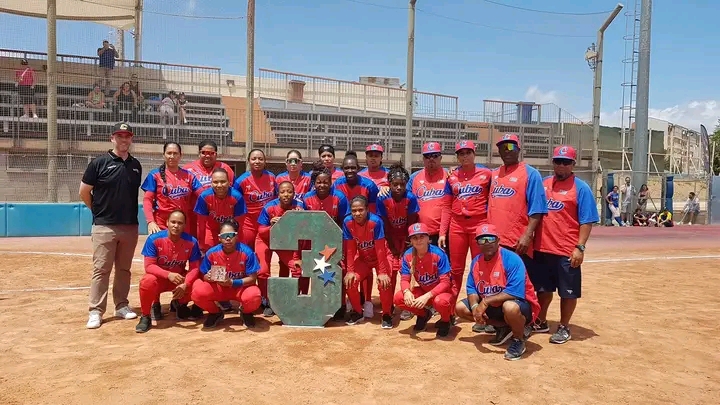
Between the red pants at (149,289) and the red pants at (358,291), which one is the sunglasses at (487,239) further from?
the red pants at (149,289)

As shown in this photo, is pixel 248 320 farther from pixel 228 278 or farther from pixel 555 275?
pixel 555 275

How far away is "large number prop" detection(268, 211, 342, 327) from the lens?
5.95m

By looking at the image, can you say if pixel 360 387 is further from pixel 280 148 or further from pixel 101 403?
pixel 280 148

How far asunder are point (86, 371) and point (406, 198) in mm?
3661

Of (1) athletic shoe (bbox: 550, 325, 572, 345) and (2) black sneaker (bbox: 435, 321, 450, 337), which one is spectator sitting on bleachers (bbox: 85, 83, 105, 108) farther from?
(1) athletic shoe (bbox: 550, 325, 572, 345)

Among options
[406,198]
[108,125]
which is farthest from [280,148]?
[406,198]

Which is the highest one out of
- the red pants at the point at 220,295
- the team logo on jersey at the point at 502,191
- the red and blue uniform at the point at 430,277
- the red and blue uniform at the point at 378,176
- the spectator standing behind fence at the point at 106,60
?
the spectator standing behind fence at the point at 106,60

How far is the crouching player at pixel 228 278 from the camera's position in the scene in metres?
5.84

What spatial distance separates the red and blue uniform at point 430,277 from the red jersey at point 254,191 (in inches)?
79.8

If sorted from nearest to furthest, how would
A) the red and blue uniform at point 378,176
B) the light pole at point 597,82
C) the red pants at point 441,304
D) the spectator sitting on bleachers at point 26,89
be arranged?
the red pants at point 441,304, the red and blue uniform at point 378,176, the spectator sitting on bleachers at point 26,89, the light pole at point 597,82

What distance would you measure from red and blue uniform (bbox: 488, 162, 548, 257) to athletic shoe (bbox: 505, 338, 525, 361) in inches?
38.9

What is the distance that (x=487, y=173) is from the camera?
5.98 meters

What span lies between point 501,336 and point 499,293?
0.64m

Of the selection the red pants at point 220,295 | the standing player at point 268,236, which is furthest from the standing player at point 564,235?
the red pants at point 220,295
